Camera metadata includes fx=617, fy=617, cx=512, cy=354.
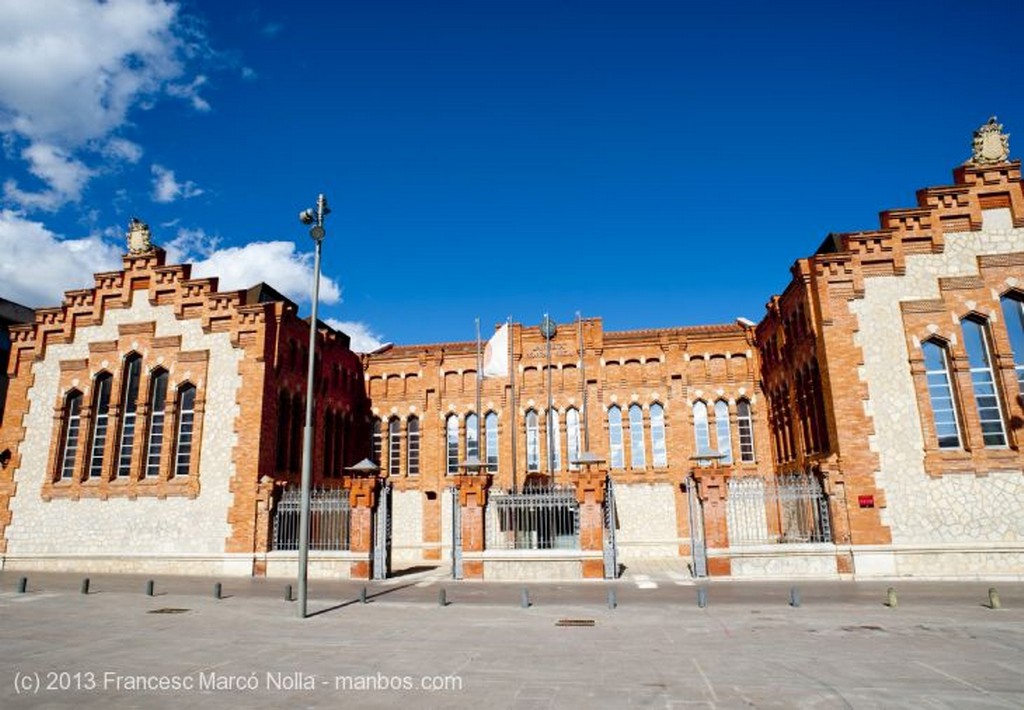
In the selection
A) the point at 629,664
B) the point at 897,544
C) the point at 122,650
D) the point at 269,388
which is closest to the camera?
the point at 629,664

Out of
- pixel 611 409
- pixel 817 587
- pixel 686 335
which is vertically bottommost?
pixel 817 587

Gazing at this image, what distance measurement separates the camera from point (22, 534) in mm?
24625

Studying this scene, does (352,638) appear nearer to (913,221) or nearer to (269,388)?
(269,388)

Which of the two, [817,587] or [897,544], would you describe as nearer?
[817,587]

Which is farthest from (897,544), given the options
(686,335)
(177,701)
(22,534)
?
(22,534)

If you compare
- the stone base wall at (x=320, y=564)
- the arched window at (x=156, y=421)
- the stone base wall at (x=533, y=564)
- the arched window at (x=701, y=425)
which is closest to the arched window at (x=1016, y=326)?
the arched window at (x=701, y=425)

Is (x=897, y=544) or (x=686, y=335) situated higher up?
(x=686, y=335)

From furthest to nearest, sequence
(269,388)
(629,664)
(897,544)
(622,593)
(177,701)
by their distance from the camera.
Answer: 1. (269,388)
2. (897,544)
3. (622,593)
4. (629,664)
5. (177,701)

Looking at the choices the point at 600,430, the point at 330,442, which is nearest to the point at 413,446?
the point at 330,442

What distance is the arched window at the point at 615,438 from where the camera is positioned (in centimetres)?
3114

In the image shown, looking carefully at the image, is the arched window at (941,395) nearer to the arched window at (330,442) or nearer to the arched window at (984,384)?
the arched window at (984,384)

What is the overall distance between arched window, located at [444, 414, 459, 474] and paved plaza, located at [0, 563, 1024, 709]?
1618cm

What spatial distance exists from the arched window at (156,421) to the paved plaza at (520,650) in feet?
27.3

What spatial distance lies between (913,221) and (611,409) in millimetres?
15549
